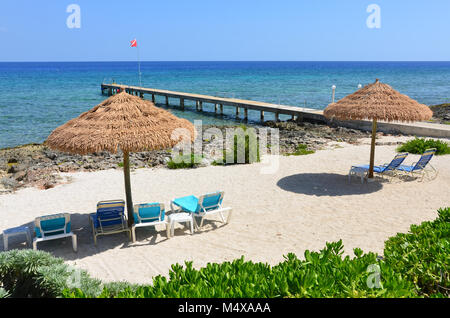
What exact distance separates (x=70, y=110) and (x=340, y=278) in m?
35.0

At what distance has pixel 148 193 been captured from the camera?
379 inches

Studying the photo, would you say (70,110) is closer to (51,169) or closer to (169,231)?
(51,169)

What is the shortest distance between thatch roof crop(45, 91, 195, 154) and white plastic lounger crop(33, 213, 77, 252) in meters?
1.23

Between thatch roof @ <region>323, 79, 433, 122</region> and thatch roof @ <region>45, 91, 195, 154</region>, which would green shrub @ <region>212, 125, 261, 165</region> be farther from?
thatch roof @ <region>45, 91, 195, 154</region>

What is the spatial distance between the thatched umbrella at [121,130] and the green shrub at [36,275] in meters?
2.35

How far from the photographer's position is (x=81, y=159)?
Answer: 570 inches

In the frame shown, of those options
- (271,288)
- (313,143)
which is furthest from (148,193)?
(313,143)

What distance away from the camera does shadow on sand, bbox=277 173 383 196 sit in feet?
29.8

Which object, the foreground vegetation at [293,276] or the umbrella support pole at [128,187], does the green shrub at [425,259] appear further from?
the umbrella support pole at [128,187]

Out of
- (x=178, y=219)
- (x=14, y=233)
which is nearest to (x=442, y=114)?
(x=178, y=219)

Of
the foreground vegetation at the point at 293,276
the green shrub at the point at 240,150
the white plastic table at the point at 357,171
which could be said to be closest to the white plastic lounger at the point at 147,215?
the foreground vegetation at the point at 293,276

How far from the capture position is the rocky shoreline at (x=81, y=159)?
37.0ft

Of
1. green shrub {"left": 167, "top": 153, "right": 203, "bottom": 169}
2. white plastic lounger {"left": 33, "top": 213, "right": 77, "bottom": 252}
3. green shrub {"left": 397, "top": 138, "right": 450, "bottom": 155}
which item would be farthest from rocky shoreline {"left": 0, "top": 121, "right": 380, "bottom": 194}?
white plastic lounger {"left": 33, "top": 213, "right": 77, "bottom": 252}

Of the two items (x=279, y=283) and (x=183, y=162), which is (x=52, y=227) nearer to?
(x=279, y=283)
